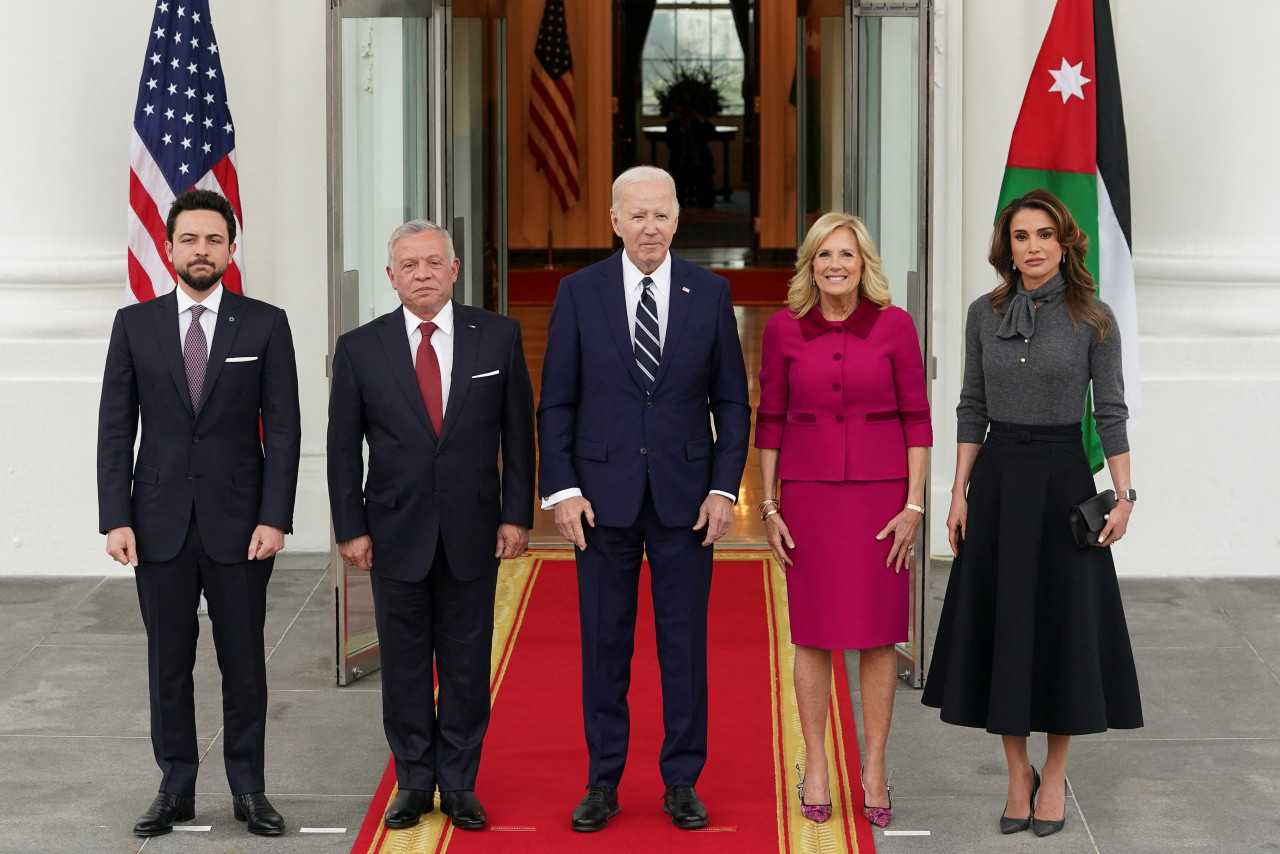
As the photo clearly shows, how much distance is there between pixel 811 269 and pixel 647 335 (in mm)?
441

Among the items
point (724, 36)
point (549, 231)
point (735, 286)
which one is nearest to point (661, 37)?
point (724, 36)

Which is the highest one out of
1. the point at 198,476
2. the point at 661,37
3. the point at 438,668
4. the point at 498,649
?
the point at 661,37

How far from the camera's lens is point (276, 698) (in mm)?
5273

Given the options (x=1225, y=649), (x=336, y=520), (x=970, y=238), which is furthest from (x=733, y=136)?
(x=336, y=520)

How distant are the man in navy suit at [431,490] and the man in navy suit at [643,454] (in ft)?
0.47

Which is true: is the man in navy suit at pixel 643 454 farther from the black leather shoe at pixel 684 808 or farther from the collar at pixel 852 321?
the collar at pixel 852 321

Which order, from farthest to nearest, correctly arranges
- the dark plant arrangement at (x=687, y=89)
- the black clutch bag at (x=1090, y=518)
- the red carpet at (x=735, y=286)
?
the dark plant arrangement at (x=687, y=89)
the red carpet at (x=735, y=286)
the black clutch bag at (x=1090, y=518)

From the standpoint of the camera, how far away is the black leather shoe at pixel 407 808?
4.12 meters

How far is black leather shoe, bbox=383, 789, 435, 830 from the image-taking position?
4.12 m

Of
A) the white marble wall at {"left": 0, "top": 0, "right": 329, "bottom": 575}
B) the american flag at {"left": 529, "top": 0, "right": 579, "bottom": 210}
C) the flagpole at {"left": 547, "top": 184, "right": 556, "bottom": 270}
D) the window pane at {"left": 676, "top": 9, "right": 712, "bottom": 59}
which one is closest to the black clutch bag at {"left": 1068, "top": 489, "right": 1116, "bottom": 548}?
the white marble wall at {"left": 0, "top": 0, "right": 329, "bottom": 575}

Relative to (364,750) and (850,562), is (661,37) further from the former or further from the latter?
(850,562)

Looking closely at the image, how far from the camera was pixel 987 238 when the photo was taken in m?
7.14

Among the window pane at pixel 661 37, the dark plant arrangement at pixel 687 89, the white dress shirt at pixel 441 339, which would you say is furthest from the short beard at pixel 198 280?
the window pane at pixel 661 37

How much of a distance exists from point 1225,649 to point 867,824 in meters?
2.17
